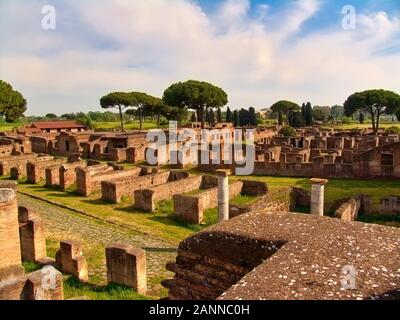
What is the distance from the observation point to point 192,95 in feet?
201

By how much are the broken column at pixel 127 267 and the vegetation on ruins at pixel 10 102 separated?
2045 inches

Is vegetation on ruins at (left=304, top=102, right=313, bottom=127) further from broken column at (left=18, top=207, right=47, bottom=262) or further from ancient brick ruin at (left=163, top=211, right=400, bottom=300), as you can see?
ancient brick ruin at (left=163, top=211, right=400, bottom=300)

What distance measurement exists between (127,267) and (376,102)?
190ft

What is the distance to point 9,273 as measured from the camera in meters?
8.75

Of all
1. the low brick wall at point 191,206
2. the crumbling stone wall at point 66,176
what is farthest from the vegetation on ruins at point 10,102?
the low brick wall at point 191,206

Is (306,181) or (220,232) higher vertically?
(220,232)

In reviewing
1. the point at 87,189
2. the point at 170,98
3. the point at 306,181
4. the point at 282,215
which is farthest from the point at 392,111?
the point at 282,215

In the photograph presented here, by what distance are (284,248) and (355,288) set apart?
50.1 inches

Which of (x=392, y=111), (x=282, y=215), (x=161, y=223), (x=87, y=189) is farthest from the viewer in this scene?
(x=392, y=111)

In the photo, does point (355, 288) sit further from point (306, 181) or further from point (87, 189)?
point (306, 181)

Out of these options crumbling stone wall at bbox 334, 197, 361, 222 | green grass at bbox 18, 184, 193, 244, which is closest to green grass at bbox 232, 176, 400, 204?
crumbling stone wall at bbox 334, 197, 361, 222

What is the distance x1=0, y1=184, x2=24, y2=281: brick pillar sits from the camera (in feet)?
28.4

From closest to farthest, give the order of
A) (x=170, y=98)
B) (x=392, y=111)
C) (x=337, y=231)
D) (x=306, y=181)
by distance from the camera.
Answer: (x=337, y=231)
(x=306, y=181)
(x=392, y=111)
(x=170, y=98)
